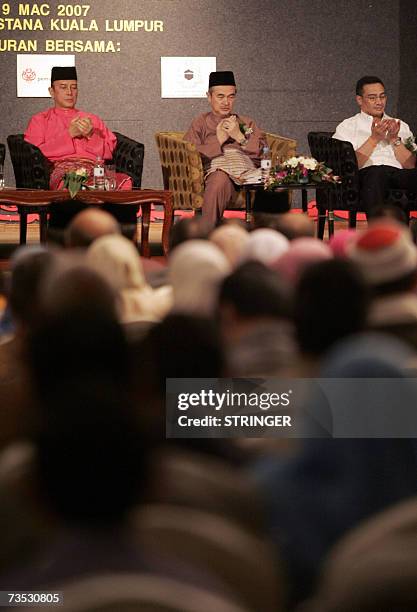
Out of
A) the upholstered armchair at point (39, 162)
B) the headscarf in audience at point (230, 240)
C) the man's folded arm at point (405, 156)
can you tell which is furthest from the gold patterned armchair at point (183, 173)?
the headscarf in audience at point (230, 240)

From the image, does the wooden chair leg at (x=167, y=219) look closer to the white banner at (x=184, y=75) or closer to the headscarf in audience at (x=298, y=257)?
the white banner at (x=184, y=75)

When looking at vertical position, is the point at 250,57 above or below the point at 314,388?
above

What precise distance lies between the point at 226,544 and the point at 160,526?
1.7 inches

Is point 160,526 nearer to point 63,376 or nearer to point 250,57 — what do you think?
point 63,376

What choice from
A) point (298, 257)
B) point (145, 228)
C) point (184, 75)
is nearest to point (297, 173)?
point (145, 228)

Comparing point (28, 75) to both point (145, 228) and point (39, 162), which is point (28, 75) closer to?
point (39, 162)

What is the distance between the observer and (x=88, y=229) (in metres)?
1.47

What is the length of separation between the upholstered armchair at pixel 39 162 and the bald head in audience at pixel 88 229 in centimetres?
507

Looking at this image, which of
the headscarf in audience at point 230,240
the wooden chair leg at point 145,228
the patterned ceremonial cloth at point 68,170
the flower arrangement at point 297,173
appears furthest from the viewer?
the patterned ceremonial cloth at point 68,170

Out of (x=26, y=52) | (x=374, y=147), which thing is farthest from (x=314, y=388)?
(x=26, y=52)

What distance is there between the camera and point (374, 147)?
23.1ft

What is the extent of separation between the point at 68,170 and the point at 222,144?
1009 millimetres

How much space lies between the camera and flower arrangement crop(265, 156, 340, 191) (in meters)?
6.23

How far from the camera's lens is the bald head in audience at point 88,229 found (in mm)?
1455
